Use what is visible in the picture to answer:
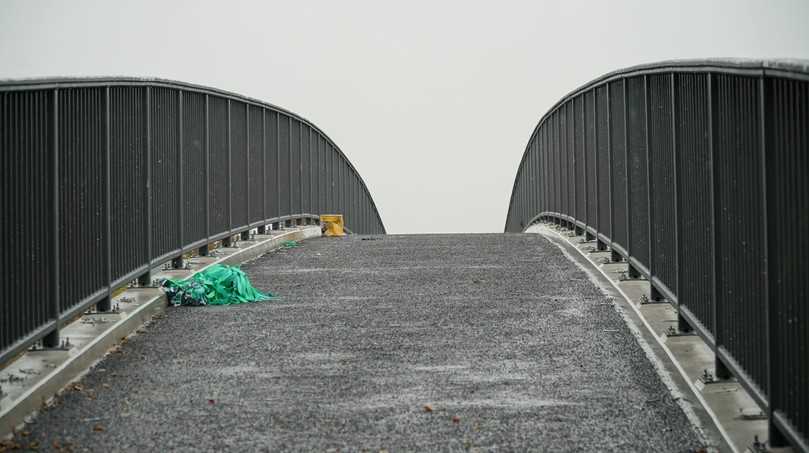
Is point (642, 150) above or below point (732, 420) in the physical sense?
above

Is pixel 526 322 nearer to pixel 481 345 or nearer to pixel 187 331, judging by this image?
pixel 481 345

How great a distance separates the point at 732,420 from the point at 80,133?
4.59m

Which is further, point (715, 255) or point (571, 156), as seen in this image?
point (571, 156)

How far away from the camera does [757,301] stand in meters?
5.15

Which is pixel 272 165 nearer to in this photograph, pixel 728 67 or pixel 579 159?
pixel 579 159

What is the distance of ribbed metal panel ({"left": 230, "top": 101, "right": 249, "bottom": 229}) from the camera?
1330cm

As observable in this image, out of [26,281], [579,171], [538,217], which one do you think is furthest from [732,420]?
[538,217]

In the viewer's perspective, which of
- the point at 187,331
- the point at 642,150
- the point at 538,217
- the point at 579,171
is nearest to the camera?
the point at 187,331

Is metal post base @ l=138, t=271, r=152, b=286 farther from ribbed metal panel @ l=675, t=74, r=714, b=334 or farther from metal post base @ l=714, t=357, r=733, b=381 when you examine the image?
metal post base @ l=714, t=357, r=733, b=381

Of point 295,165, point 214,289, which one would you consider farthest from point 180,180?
point 295,165

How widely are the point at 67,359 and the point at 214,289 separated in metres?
3.05

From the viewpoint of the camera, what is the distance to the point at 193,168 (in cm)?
1123

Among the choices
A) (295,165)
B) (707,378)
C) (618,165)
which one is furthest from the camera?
(295,165)

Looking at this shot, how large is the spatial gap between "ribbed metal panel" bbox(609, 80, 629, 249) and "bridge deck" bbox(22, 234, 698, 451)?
68 cm
